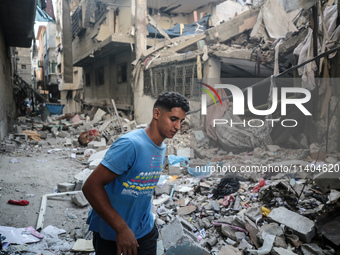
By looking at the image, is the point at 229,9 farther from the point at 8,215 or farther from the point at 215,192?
the point at 8,215

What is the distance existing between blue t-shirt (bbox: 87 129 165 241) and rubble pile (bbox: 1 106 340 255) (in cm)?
131

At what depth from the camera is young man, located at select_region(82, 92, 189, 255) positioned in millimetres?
1432

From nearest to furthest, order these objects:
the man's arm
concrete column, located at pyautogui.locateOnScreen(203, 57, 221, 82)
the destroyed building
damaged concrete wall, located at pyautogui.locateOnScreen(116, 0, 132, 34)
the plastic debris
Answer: the man's arm → the destroyed building → the plastic debris → concrete column, located at pyautogui.locateOnScreen(203, 57, 221, 82) → damaged concrete wall, located at pyautogui.locateOnScreen(116, 0, 132, 34)

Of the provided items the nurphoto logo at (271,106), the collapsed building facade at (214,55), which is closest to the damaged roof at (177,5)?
the collapsed building facade at (214,55)

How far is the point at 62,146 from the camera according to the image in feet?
30.5

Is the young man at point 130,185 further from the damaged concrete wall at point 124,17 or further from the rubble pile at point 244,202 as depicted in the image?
the damaged concrete wall at point 124,17

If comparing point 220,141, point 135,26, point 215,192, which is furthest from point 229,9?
point 215,192

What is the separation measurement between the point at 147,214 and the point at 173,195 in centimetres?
309

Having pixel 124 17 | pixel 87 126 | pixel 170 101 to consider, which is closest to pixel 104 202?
pixel 170 101

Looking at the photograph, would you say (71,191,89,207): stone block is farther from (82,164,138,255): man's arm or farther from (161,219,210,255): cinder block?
(82,164,138,255): man's arm

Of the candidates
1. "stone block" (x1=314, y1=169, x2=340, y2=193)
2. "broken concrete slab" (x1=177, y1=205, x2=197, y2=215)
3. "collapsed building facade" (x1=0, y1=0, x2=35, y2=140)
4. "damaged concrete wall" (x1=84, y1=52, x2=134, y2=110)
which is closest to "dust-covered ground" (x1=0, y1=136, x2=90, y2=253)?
"broken concrete slab" (x1=177, y1=205, x2=197, y2=215)

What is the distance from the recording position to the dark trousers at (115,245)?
1.61 metres

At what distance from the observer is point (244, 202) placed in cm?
412

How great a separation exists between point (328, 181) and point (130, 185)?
3.54 m
